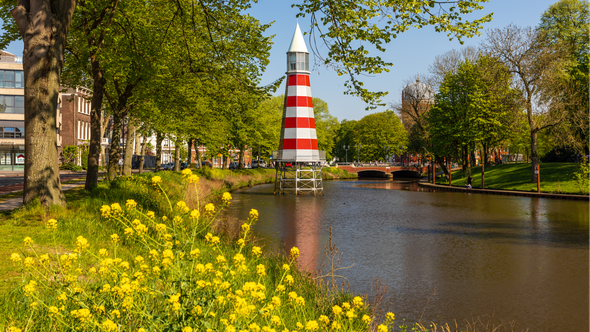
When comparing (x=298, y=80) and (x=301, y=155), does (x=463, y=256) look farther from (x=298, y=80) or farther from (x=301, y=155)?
(x=298, y=80)

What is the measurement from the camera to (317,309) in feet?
22.1

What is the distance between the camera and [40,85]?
10547 millimetres

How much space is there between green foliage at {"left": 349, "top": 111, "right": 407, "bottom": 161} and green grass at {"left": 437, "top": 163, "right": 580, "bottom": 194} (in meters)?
50.9

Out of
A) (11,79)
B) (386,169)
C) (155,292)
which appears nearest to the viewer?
(155,292)

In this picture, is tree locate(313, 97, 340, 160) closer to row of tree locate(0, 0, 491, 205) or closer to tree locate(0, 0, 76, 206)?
row of tree locate(0, 0, 491, 205)

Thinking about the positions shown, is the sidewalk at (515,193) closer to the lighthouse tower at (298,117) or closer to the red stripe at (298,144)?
the lighthouse tower at (298,117)

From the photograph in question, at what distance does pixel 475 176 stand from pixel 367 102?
3892cm

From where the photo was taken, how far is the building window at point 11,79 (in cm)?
5597

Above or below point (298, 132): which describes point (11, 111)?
above

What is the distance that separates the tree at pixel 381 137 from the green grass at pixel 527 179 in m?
50.9

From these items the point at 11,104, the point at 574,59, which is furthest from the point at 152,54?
the point at 11,104

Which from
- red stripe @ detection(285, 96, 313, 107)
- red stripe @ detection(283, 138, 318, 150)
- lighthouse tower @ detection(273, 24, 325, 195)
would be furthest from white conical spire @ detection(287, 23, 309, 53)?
red stripe @ detection(283, 138, 318, 150)

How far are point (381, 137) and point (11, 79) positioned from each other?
67489 millimetres

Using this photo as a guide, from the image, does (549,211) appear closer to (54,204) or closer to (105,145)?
(54,204)
